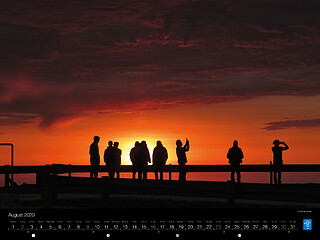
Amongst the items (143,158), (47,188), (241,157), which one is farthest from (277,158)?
(47,188)

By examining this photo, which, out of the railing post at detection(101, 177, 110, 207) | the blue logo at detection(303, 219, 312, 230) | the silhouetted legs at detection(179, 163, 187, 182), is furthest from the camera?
the silhouetted legs at detection(179, 163, 187, 182)

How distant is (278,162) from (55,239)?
865 inches

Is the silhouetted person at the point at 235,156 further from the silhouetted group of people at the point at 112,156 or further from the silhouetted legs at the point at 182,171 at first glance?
the silhouetted group of people at the point at 112,156

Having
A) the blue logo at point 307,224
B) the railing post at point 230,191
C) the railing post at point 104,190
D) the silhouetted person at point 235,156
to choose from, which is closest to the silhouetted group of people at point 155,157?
the silhouetted person at point 235,156

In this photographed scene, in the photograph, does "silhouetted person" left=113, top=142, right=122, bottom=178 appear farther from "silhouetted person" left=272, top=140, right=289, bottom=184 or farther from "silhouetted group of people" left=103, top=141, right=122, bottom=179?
"silhouetted person" left=272, top=140, right=289, bottom=184

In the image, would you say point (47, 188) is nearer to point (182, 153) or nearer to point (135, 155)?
point (135, 155)

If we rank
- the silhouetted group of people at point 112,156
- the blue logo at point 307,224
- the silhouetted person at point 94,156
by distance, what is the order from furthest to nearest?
the silhouetted group of people at point 112,156 < the silhouetted person at point 94,156 < the blue logo at point 307,224

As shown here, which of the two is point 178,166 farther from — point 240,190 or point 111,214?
point 111,214

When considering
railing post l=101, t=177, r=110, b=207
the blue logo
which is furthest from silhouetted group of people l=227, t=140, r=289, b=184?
the blue logo

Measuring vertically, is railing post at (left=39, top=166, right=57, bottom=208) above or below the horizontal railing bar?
below

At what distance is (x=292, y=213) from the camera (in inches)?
131

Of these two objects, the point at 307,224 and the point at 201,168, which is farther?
the point at 201,168

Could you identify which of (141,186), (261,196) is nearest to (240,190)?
(261,196)

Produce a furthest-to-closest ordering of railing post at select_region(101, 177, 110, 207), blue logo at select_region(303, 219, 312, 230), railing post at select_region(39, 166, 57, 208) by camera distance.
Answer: railing post at select_region(101, 177, 110, 207) < railing post at select_region(39, 166, 57, 208) < blue logo at select_region(303, 219, 312, 230)
